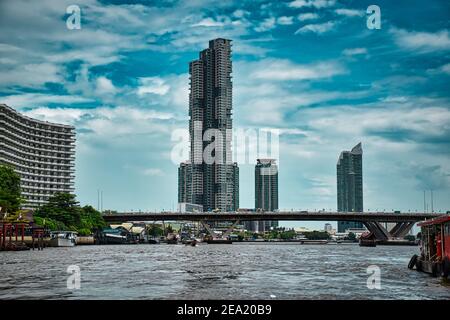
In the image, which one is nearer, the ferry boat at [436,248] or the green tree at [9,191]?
the ferry boat at [436,248]

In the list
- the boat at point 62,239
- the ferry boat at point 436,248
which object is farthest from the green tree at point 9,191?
the ferry boat at point 436,248

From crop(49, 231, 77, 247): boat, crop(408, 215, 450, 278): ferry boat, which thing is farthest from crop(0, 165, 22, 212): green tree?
crop(408, 215, 450, 278): ferry boat

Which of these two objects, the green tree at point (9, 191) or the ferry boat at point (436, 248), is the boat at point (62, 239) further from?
the ferry boat at point (436, 248)

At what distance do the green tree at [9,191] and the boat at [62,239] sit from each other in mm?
17856

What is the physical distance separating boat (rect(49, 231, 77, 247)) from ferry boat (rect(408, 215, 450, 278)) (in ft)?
370

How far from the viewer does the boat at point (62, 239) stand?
15875 cm

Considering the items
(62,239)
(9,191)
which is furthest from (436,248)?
(62,239)

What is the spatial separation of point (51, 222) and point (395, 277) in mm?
142892

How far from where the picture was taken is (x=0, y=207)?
122438 mm


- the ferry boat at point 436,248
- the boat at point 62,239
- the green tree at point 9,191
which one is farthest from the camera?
the boat at point 62,239

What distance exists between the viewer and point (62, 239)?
16150cm

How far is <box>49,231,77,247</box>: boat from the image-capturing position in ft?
521

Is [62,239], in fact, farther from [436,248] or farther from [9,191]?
[436,248]

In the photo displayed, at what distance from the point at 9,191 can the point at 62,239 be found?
83.4 ft
